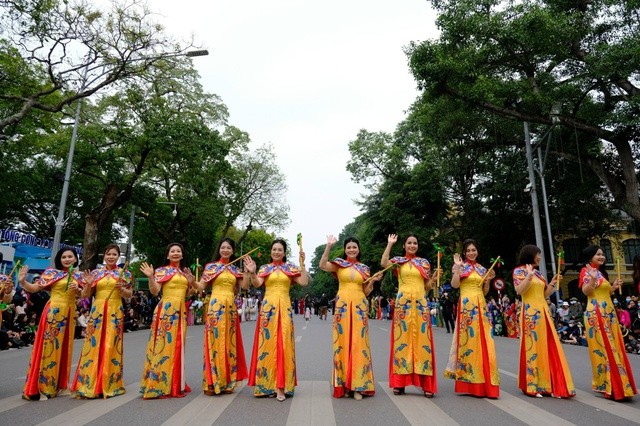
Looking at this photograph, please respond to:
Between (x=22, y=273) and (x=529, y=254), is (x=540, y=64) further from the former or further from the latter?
(x=22, y=273)

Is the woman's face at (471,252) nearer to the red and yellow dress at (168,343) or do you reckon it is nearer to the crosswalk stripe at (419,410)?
the crosswalk stripe at (419,410)

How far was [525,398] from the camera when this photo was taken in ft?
17.9

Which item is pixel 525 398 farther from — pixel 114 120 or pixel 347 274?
pixel 114 120

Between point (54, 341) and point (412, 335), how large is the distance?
170 inches

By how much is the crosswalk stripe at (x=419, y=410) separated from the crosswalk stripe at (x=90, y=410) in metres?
2.98

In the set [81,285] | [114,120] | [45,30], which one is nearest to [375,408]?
[81,285]

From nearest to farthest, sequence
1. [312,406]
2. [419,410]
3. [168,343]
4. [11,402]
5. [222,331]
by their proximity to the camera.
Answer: [419,410], [312,406], [11,402], [168,343], [222,331]

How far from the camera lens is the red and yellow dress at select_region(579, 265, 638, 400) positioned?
17.9 feet

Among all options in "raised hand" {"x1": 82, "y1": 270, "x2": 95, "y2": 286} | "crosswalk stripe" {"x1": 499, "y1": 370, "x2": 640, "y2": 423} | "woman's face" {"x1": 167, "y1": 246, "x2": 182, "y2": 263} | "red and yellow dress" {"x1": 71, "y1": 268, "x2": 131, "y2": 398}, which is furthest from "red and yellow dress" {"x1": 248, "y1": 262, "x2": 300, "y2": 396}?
"crosswalk stripe" {"x1": 499, "y1": 370, "x2": 640, "y2": 423}

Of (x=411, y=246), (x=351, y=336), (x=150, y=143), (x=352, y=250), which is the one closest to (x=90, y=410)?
(x=351, y=336)

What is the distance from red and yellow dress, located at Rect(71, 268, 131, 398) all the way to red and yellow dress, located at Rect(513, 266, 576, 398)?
16.0 ft

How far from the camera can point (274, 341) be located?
5480 millimetres

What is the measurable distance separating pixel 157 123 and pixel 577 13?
15.5m

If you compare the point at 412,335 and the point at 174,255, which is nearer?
the point at 412,335
